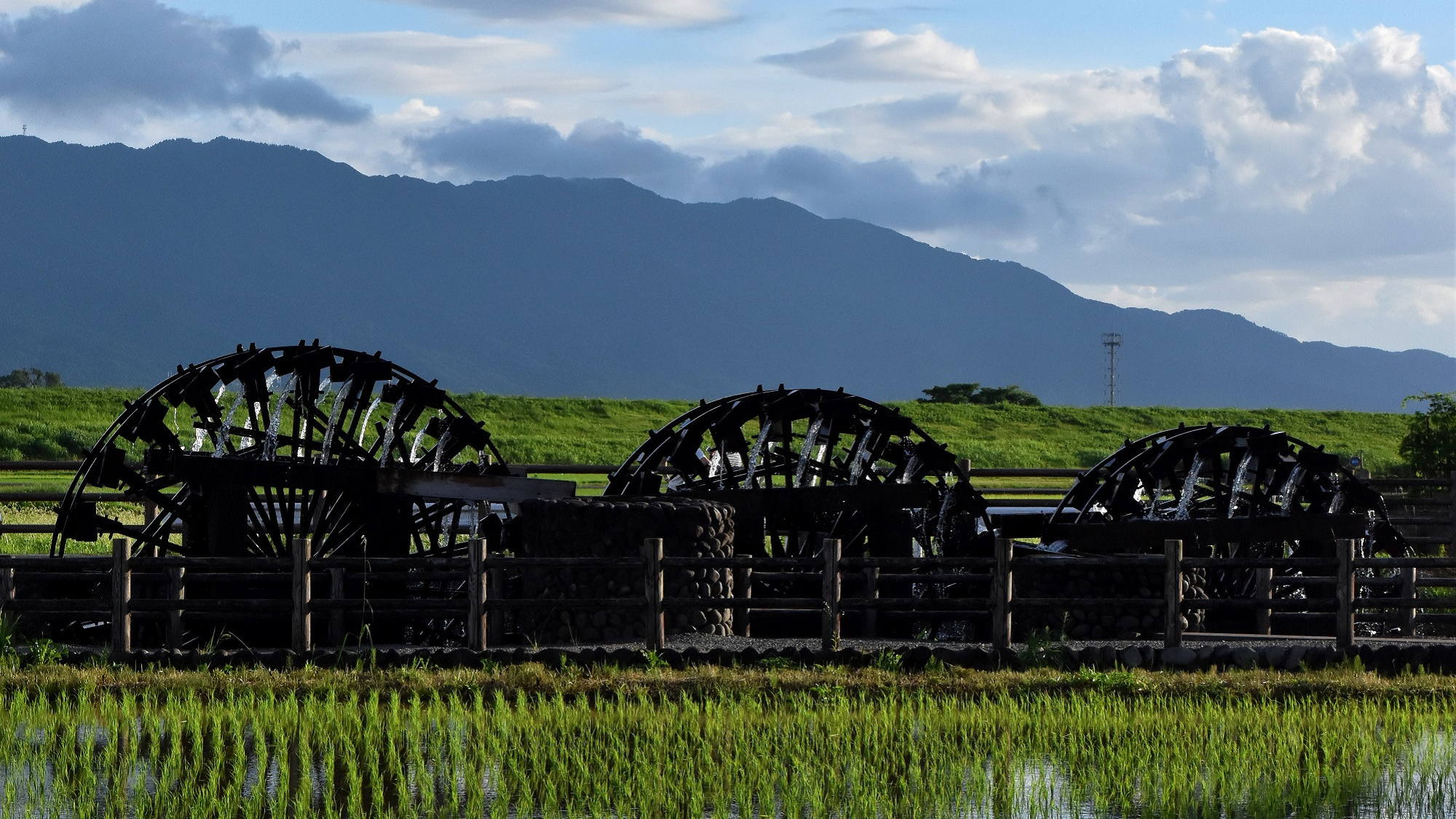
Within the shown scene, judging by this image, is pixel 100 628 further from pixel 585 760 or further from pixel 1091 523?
pixel 1091 523

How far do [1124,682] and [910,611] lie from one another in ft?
9.10

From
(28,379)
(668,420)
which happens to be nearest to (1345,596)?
(668,420)

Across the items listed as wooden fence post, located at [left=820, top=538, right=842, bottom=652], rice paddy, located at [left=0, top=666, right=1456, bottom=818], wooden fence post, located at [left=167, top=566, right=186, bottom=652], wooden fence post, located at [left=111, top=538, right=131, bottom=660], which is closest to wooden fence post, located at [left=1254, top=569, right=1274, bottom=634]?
rice paddy, located at [left=0, top=666, right=1456, bottom=818]

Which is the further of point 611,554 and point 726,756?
point 611,554

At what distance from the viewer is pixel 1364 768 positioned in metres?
11.0

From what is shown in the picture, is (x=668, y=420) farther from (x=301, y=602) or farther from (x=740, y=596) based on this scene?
(x=301, y=602)

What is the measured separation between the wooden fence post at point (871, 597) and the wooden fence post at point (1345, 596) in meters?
4.42

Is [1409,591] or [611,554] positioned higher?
[611,554]

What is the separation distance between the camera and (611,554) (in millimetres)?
17016

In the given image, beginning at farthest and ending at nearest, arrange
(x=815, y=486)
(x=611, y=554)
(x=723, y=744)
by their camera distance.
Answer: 1. (x=815, y=486)
2. (x=611, y=554)
3. (x=723, y=744)

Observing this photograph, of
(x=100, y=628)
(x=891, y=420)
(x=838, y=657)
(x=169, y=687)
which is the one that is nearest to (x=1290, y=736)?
(x=838, y=657)

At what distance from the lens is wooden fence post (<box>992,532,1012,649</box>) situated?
15.8 metres

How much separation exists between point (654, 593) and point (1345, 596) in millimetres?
6589

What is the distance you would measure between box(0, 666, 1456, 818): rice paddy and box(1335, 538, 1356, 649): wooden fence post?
2.86 ft
